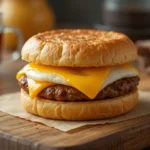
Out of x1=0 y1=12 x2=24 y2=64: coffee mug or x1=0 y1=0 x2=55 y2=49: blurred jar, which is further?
x1=0 y1=0 x2=55 y2=49: blurred jar

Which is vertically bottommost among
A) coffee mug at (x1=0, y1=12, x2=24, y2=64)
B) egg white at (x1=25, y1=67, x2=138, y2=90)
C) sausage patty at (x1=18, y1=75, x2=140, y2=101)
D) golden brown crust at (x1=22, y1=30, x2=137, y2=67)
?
coffee mug at (x1=0, y1=12, x2=24, y2=64)

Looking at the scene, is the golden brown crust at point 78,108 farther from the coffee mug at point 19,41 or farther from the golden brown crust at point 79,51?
the coffee mug at point 19,41

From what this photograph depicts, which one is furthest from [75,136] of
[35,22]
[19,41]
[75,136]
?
[35,22]

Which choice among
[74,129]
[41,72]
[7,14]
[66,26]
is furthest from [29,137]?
[66,26]

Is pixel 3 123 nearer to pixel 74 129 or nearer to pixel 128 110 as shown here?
pixel 74 129

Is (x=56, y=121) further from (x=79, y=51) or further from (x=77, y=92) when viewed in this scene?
(x=79, y=51)

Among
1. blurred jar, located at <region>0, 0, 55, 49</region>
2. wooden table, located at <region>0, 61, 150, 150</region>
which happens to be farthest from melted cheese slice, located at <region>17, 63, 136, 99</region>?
blurred jar, located at <region>0, 0, 55, 49</region>

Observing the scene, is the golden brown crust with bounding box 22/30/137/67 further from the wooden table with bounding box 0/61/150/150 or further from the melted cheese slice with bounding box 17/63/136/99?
the wooden table with bounding box 0/61/150/150

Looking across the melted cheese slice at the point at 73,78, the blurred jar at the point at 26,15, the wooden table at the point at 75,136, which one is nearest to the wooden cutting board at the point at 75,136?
the wooden table at the point at 75,136
